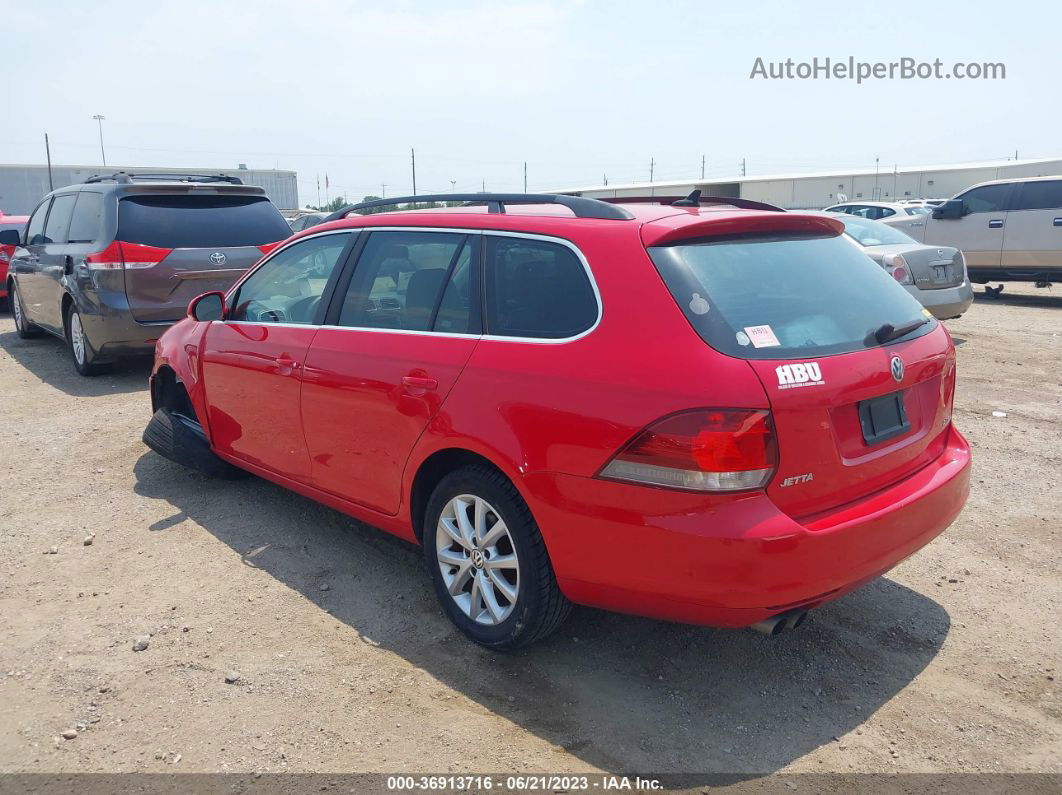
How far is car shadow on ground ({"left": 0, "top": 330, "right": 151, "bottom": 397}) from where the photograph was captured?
8094 millimetres

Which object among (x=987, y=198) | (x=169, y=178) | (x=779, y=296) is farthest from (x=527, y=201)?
(x=987, y=198)

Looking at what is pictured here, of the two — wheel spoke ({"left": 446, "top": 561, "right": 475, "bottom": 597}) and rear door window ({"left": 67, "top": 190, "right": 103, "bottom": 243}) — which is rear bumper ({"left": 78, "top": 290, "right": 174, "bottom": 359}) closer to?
rear door window ({"left": 67, "top": 190, "right": 103, "bottom": 243})

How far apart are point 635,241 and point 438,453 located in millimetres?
1179

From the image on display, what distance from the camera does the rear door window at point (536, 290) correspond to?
3.07 metres

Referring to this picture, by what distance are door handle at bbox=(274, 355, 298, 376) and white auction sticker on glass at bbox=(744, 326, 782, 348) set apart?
236 cm

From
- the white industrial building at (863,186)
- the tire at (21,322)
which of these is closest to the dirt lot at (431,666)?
the tire at (21,322)

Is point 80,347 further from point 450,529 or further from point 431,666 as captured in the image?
point 431,666

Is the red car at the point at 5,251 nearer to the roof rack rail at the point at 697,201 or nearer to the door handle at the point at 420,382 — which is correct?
the door handle at the point at 420,382

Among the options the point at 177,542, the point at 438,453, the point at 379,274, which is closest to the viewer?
the point at 438,453

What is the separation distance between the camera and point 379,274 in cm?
397

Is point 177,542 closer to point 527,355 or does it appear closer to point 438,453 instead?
point 438,453

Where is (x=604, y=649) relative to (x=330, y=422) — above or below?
below

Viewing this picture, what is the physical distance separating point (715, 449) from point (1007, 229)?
13.9 meters

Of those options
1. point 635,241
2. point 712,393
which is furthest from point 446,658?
point 635,241
